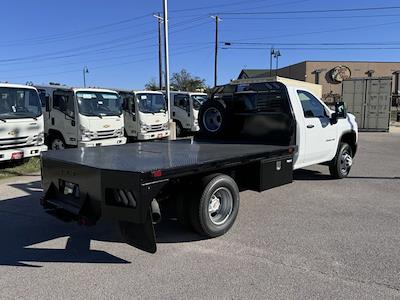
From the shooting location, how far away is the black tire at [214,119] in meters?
7.91

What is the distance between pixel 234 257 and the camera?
4699 mm

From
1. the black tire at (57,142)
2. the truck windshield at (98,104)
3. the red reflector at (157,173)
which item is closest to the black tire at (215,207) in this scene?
the red reflector at (157,173)

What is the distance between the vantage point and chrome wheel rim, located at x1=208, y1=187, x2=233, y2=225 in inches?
212

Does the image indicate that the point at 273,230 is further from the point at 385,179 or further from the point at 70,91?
the point at 70,91

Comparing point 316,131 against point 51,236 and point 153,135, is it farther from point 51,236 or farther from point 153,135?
point 153,135

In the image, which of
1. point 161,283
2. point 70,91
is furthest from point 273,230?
point 70,91

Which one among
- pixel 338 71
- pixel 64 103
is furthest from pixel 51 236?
pixel 338 71

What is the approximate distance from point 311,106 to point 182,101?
13.3 m

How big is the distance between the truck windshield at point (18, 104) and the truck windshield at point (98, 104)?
1.81 meters

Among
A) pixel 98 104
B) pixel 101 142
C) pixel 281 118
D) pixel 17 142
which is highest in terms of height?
pixel 98 104

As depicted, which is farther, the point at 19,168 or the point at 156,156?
the point at 19,168

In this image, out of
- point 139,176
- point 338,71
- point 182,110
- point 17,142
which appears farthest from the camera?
point 338,71

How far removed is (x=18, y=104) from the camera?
37.0ft

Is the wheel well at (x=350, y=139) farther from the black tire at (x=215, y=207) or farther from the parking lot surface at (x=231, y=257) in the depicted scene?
the black tire at (x=215, y=207)
